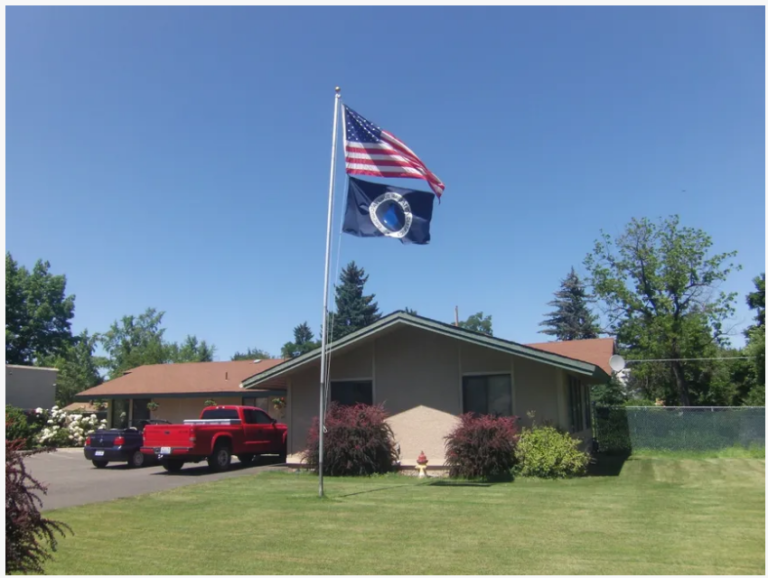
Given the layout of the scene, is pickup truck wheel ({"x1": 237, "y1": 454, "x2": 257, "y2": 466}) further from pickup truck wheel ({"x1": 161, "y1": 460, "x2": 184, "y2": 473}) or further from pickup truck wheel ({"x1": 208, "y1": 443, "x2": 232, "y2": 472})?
pickup truck wheel ({"x1": 161, "y1": 460, "x2": 184, "y2": 473})

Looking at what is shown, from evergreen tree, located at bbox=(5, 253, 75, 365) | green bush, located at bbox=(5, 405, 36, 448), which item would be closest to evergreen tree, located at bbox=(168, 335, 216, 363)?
evergreen tree, located at bbox=(5, 253, 75, 365)

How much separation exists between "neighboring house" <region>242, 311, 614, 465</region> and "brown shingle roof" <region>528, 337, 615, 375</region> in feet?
18.3

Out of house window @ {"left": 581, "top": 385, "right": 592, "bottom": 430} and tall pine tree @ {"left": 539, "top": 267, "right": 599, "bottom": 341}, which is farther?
tall pine tree @ {"left": 539, "top": 267, "right": 599, "bottom": 341}

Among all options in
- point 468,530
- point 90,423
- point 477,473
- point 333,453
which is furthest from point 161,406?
point 468,530

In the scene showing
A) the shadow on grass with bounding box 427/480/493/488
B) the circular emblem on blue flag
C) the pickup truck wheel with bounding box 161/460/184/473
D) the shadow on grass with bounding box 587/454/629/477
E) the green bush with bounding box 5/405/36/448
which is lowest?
the shadow on grass with bounding box 427/480/493/488

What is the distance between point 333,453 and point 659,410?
41.8 ft

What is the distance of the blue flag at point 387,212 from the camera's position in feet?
42.3

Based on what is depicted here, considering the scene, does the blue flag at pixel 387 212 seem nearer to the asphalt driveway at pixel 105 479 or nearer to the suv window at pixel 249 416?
the asphalt driveway at pixel 105 479

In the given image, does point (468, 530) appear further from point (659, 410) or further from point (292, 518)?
point (659, 410)

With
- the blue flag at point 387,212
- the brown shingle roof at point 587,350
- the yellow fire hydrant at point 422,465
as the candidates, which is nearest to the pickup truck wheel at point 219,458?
the yellow fire hydrant at point 422,465

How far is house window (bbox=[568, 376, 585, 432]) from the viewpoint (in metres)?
19.8

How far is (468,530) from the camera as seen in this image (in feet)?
30.5

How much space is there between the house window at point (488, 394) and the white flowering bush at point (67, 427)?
817 inches

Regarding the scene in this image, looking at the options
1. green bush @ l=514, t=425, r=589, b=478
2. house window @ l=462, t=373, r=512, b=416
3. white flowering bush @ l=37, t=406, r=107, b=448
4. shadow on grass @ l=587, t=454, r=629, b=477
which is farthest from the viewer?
white flowering bush @ l=37, t=406, r=107, b=448
